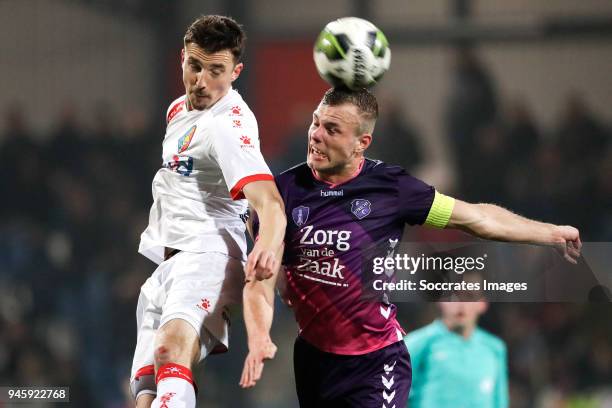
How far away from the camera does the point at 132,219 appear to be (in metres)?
10.8

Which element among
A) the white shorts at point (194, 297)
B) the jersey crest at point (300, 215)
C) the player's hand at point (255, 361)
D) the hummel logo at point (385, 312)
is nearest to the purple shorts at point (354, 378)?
the hummel logo at point (385, 312)

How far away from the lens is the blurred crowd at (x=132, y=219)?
354 inches

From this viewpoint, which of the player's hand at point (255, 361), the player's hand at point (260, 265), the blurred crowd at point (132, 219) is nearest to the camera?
the player's hand at point (255, 361)

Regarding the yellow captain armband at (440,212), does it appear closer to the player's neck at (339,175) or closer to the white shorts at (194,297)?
the player's neck at (339,175)

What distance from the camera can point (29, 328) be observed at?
10.1 metres

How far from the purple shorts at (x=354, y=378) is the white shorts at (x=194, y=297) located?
1.10 ft

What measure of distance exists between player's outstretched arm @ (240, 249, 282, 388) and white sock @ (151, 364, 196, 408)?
0.29m

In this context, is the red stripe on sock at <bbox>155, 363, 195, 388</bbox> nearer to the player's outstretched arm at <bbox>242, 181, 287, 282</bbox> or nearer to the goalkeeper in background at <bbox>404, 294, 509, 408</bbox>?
the player's outstretched arm at <bbox>242, 181, 287, 282</bbox>

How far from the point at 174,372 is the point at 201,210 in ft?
2.17

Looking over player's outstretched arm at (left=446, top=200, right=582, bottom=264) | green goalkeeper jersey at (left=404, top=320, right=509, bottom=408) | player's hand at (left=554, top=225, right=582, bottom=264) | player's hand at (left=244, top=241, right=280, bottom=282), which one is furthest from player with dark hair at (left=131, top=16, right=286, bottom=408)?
green goalkeeper jersey at (left=404, top=320, right=509, bottom=408)

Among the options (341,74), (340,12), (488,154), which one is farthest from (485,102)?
(341,74)

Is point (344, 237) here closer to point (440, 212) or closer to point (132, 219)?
point (440, 212)

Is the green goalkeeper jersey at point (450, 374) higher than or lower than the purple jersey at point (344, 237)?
lower

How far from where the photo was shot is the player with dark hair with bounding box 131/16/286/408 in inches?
130
